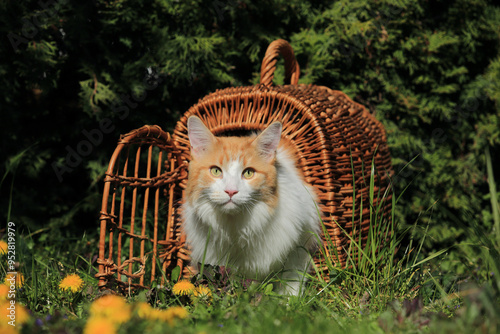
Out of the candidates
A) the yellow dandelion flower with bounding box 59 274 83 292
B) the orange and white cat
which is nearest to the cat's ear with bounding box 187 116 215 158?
the orange and white cat

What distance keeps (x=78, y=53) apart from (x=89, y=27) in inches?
7.8

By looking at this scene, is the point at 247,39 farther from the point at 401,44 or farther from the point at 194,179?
the point at 194,179

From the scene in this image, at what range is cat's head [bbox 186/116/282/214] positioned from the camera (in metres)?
1.81

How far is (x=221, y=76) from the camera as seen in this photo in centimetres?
296

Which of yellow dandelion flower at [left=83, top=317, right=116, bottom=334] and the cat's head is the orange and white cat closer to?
the cat's head

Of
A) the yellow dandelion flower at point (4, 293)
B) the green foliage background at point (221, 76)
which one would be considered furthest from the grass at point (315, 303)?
the green foliage background at point (221, 76)

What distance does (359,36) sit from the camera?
3.05 m

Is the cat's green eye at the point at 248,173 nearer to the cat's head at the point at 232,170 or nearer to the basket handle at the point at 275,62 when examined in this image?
the cat's head at the point at 232,170

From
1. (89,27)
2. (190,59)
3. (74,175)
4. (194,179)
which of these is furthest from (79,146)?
(194,179)

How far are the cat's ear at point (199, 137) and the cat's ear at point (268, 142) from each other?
232 millimetres

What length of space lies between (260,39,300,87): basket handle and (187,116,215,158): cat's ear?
61 centimetres

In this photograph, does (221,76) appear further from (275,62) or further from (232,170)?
(232,170)

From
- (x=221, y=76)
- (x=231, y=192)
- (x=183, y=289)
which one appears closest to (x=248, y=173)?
(x=231, y=192)

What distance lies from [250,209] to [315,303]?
0.50m
